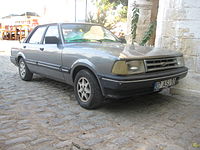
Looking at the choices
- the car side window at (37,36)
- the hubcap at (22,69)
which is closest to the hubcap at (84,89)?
the car side window at (37,36)

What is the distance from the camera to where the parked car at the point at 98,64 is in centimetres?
309

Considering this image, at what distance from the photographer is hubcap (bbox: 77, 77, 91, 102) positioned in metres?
3.65

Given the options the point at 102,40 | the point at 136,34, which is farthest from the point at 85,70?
the point at 136,34

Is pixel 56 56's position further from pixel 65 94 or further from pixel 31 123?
pixel 31 123

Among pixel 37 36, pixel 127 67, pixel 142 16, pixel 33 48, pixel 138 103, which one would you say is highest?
pixel 142 16

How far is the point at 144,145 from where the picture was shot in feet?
8.45

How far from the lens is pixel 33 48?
5.21m

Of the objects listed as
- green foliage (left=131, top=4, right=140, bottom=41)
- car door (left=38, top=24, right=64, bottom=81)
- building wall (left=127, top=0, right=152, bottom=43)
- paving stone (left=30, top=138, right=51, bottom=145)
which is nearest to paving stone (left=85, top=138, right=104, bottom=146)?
paving stone (left=30, top=138, right=51, bottom=145)

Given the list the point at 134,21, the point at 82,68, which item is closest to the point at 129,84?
the point at 82,68

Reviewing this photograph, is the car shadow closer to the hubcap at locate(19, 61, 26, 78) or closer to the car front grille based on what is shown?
the car front grille

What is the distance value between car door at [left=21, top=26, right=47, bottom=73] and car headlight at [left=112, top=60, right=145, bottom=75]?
2543mm

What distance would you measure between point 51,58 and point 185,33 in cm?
288

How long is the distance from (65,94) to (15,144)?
214 centimetres

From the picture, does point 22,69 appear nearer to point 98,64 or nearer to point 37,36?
point 37,36
